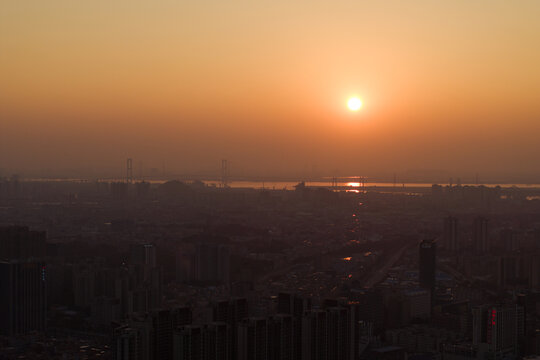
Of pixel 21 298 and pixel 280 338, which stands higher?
pixel 280 338

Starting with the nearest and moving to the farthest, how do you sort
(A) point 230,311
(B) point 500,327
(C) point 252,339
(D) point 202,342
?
(D) point 202,342 < (C) point 252,339 < (A) point 230,311 < (B) point 500,327

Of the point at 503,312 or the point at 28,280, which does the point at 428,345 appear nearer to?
the point at 503,312

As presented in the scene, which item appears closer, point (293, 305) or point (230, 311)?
point (230, 311)

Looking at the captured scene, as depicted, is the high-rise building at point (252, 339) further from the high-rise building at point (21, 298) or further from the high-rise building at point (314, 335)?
the high-rise building at point (21, 298)

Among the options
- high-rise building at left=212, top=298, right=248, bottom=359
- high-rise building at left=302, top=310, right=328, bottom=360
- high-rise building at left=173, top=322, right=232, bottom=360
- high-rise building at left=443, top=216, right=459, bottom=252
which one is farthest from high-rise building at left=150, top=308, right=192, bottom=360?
high-rise building at left=443, top=216, right=459, bottom=252

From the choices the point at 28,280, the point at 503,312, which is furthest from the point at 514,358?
the point at 28,280

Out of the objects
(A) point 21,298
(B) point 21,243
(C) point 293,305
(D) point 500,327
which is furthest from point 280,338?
(B) point 21,243

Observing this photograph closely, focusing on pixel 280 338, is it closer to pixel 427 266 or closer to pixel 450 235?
pixel 427 266
